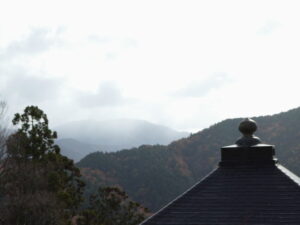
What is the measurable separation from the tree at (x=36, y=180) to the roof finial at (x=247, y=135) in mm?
20584

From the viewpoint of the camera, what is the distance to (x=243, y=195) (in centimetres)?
888

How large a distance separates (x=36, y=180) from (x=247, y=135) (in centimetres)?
2186

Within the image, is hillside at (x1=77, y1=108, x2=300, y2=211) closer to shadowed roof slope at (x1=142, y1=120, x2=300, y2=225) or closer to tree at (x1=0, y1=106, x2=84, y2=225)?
tree at (x1=0, y1=106, x2=84, y2=225)

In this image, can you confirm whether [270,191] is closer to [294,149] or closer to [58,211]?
[58,211]

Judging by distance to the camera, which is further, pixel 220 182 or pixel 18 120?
pixel 18 120

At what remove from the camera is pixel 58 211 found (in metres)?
28.8

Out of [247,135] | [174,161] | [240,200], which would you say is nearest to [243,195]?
[240,200]

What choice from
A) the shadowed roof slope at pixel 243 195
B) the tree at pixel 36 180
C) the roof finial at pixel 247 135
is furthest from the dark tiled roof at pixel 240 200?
the tree at pixel 36 180

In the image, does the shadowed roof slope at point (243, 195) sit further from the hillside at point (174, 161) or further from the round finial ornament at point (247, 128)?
the hillside at point (174, 161)

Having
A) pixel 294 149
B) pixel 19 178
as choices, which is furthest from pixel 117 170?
pixel 19 178

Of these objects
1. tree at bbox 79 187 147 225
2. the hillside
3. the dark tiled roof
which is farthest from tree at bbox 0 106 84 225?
the hillside

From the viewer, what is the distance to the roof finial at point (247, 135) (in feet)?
31.3

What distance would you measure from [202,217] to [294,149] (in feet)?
265

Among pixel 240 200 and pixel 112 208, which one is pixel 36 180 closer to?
pixel 112 208
